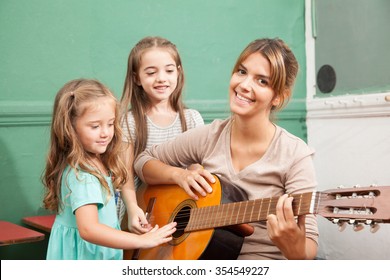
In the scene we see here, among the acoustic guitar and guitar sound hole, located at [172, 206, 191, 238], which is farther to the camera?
guitar sound hole, located at [172, 206, 191, 238]

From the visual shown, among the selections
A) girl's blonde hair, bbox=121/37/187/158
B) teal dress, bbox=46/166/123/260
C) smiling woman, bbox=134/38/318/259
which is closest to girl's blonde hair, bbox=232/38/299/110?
smiling woman, bbox=134/38/318/259

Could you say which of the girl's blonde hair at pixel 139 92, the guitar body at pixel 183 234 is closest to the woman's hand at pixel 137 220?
the guitar body at pixel 183 234

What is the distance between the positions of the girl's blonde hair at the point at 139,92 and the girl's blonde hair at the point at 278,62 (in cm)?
23

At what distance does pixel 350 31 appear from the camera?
4.93ft

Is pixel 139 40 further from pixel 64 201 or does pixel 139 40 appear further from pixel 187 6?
pixel 64 201

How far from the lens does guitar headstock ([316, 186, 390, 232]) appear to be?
85 cm

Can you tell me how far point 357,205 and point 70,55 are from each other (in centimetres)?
73

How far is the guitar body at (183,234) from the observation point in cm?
105

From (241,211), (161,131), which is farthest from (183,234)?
(161,131)

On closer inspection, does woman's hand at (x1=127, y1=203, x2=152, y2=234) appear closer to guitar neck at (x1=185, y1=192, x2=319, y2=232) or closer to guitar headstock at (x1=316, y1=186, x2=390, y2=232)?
guitar neck at (x1=185, y1=192, x2=319, y2=232)

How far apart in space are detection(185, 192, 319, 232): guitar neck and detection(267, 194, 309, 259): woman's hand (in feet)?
0.05

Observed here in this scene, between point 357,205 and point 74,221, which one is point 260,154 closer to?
point 357,205

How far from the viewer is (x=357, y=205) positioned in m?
0.88
